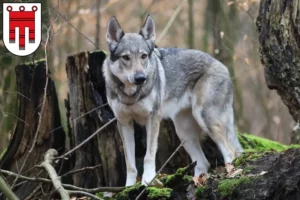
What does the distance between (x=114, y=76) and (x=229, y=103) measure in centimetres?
208

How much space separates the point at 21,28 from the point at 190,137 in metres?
2.91

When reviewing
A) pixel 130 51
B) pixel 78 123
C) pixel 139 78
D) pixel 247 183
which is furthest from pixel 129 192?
pixel 78 123

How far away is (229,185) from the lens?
20.3ft

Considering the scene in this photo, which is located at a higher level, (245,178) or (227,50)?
(227,50)

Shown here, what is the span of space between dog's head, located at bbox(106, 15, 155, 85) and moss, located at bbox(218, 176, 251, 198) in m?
1.89

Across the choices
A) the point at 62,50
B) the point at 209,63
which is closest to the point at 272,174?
the point at 209,63

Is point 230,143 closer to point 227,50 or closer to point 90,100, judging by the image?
point 90,100

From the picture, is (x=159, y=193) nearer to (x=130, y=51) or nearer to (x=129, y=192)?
(x=129, y=192)

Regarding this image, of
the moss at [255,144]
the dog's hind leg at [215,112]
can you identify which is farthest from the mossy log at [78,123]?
the moss at [255,144]

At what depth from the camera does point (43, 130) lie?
879 cm

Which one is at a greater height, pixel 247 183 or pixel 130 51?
pixel 130 51

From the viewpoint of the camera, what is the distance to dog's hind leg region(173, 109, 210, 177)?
8992 millimetres

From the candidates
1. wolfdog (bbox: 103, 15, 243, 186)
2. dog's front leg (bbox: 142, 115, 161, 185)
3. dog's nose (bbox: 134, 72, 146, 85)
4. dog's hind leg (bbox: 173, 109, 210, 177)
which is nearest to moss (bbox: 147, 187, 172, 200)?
wolfdog (bbox: 103, 15, 243, 186)

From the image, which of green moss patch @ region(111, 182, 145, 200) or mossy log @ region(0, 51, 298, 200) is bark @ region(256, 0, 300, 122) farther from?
green moss patch @ region(111, 182, 145, 200)
